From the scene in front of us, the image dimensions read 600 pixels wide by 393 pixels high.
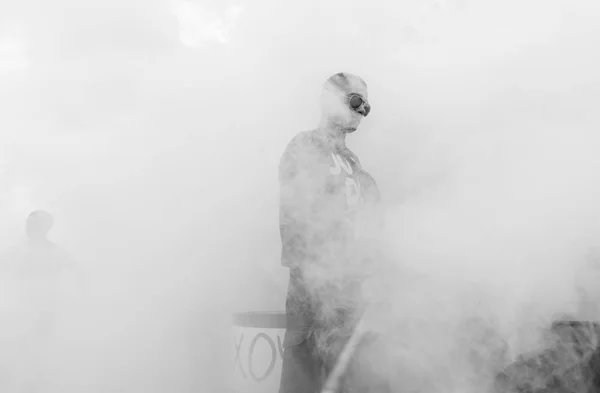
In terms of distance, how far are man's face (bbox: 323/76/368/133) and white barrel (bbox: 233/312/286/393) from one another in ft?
2.89

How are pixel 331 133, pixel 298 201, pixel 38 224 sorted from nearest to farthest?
pixel 298 201, pixel 331 133, pixel 38 224

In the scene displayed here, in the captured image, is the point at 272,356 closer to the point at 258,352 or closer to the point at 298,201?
the point at 258,352

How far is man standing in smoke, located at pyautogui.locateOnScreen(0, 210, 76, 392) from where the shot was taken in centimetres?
437

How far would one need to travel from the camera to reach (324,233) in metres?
2.44

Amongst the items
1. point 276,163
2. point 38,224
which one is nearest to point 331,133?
point 276,163

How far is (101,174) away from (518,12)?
3337mm

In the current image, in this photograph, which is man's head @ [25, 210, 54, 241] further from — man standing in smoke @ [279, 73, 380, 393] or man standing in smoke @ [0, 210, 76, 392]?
man standing in smoke @ [279, 73, 380, 393]

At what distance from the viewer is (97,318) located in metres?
4.41

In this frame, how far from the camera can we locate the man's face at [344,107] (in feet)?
8.30

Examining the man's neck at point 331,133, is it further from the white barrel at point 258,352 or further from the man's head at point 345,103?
the white barrel at point 258,352

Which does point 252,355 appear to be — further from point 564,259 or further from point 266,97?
point 266,97

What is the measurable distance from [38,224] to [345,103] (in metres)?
2.97

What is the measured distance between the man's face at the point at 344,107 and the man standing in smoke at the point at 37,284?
9.46ft

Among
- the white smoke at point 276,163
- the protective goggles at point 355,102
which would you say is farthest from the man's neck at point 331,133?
the white smoke at point 276,163
